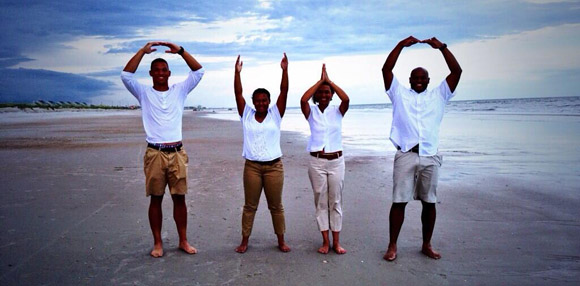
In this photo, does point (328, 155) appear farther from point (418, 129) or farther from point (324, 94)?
point (418, 129)

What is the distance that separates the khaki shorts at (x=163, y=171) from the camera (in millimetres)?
4305

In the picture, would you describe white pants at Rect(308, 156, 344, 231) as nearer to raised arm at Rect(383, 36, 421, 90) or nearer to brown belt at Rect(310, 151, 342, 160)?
brown belt at Rect(310, 151, 342, 160)

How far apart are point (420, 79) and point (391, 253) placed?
1.89 m

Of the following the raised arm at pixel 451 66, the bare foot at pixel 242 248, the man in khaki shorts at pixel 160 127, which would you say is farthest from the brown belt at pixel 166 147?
the raised arm at pixel 451 66

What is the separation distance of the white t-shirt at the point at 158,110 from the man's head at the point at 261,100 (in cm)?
85

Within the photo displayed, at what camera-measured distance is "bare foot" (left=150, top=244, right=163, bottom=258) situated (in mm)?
4320

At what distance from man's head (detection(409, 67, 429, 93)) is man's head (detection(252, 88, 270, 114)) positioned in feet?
5.30

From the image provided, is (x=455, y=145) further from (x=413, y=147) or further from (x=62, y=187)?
(x=62, y=187)

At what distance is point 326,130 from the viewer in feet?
14.6

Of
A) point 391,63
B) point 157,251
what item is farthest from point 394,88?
point 157,251

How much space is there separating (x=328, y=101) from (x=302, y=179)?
389 cm

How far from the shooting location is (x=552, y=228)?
5.03 metres

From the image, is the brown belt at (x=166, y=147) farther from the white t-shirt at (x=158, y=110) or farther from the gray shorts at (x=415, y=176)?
the gray shorts at (x=415, y=176)

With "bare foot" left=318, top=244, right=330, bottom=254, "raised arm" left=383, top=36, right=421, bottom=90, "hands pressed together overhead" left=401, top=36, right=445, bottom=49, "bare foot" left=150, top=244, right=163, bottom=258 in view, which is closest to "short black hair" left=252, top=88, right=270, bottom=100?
"raised arm" left=383, top=36, right=421, bottom=90
